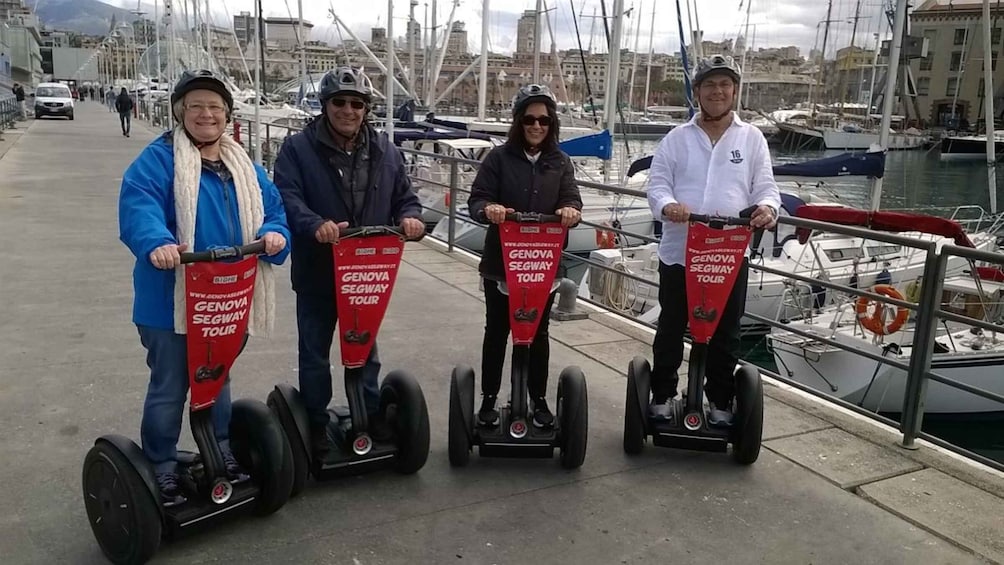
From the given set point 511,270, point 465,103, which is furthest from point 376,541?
point 465,103

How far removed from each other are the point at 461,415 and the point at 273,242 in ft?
4.32

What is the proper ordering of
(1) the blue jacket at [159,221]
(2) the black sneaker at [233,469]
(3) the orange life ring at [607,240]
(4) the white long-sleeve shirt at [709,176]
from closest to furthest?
(1) the blue jacket at [159,221] → (2) the black sneaker at [233,469] → (4) the white long-sleeve shirt at [709,176] → (3) the orange life ring at [607,240]

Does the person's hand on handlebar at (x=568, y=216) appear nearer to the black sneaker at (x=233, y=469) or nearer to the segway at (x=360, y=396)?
the segway at (x=360, y=396)

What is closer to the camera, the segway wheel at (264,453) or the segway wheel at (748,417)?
the segway wheel at (264,453)

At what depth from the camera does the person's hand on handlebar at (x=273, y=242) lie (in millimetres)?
2955

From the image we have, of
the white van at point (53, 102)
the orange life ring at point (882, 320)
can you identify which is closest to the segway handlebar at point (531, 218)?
the orange life ring at point (882, 320)

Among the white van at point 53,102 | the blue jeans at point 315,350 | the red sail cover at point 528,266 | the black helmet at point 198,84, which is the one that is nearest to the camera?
the black helmet at point 198,84

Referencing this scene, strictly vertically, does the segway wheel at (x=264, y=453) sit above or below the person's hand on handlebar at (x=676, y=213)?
below

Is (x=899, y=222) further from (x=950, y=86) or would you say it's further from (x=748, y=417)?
(x=950, y=86)

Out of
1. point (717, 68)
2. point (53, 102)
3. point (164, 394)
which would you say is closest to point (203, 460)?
point (164, 394)

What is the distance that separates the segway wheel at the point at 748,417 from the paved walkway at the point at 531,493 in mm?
110

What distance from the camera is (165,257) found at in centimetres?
270

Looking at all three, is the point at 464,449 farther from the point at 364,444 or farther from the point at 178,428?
the point at 178,428

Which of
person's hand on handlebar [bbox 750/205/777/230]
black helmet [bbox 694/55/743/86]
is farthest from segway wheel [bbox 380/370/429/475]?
black helmet [bbox 694/55/743/86]
